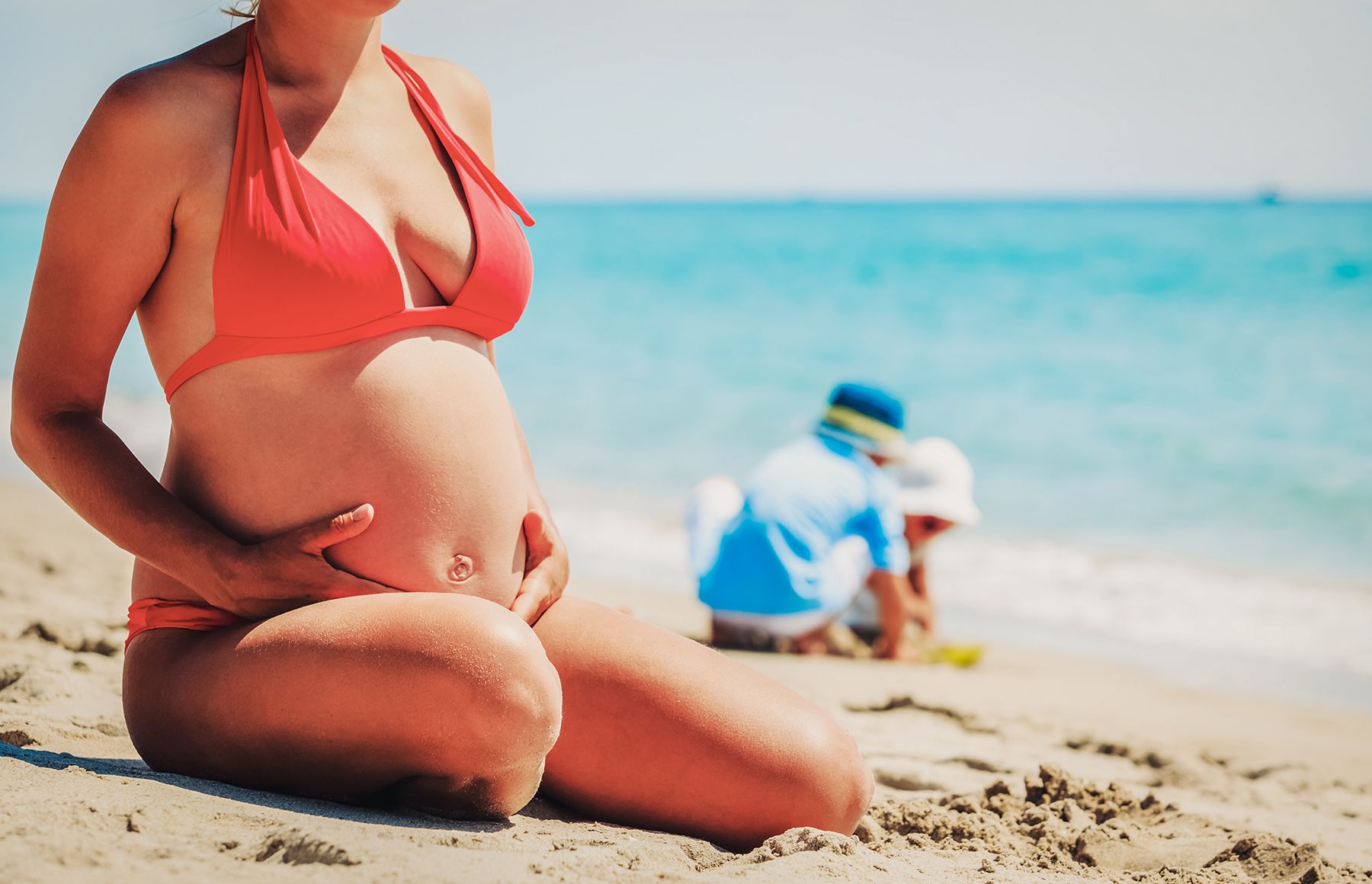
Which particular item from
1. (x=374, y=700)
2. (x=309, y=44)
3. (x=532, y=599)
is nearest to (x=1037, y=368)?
(x=532, y=599)

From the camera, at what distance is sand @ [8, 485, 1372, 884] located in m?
1.57

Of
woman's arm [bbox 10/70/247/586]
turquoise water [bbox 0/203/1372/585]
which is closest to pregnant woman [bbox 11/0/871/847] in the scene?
woman's arm [bbox 10/70/247/586]

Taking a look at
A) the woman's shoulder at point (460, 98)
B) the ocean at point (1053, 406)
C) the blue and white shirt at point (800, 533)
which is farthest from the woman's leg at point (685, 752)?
the ocean at point (1053, 406)

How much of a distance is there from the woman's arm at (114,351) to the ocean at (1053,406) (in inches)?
187

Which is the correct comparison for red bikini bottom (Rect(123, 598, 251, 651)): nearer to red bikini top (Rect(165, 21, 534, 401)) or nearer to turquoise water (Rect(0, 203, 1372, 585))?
red bikini top (Rect(165, 21, 534, 401))

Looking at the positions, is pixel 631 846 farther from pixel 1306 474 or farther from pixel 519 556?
pixel 1306 474

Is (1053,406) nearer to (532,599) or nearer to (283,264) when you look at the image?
(532,599)

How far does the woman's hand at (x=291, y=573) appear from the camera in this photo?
1.77m

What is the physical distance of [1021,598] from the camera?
6605 mm

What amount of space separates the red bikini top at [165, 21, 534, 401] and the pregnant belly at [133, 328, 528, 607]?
1.2 inches

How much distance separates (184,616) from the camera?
1861mm

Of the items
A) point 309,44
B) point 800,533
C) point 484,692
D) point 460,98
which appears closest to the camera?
point 484,692

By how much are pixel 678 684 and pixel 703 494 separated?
11.2 ft

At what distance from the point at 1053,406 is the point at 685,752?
11519 millimetres
